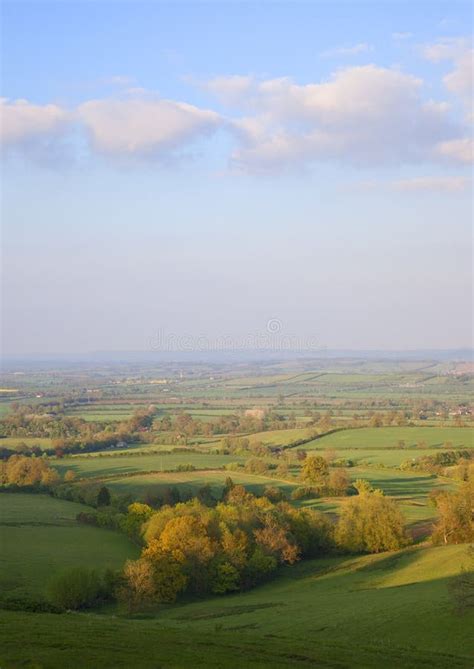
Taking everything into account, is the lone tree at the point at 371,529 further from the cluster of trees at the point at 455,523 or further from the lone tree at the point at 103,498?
Answer: the lone tree at the point at 103,498

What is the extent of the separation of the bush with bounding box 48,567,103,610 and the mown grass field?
15.8 feet

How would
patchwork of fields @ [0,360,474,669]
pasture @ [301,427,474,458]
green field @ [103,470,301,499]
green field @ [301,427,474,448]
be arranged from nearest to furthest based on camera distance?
patchwork of fields @ [0,360,474,669]
green field @ [103,470,301,499]
pasture @ [301,427,474,458]
green field @ [301,427,474,448]

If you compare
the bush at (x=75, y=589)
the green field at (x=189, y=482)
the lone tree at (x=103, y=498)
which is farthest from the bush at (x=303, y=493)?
the bush at (x=75, y=589)

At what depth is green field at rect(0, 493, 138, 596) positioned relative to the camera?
4334 centimetres

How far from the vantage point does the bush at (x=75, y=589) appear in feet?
131

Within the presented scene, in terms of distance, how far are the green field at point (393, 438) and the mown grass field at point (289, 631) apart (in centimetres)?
5318

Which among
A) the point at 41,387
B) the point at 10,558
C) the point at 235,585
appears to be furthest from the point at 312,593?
the point at 41,387

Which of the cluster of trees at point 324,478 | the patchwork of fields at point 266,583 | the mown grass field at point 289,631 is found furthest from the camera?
the cluster of trees at point 324,478

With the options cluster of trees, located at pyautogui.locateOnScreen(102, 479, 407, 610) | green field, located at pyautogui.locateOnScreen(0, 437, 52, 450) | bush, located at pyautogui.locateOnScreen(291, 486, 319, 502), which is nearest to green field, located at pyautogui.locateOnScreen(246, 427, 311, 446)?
bush, located at pyautogui.locateOnScreen(291, 486, 319, 502)

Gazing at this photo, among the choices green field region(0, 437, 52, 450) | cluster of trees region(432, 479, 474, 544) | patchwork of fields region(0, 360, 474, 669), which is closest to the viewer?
patchwork of fields region(0, 360, 474, 669)

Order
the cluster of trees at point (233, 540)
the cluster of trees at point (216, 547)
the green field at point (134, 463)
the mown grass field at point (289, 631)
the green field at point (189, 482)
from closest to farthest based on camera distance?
1. the mown grass field at point (289, 631)
2. the cluster of trees at point (216, 547)
3. the cluster of trees at point (233, 540)
4. the green field at point (189, 482)
5. the green field at point (134, 463)

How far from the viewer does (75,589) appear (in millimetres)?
40250

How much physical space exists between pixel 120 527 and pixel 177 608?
62.4 feet

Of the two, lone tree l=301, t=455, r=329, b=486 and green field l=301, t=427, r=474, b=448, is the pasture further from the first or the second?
lone tree l=301, t=455, r=329, b=486
